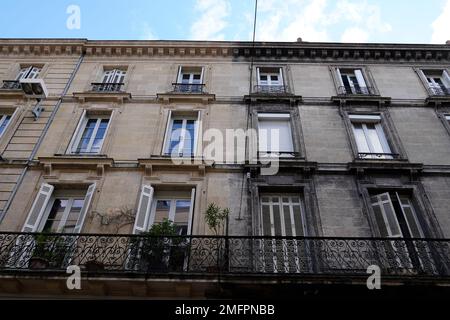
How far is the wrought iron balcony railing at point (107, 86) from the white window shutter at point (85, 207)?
4201 millimetres

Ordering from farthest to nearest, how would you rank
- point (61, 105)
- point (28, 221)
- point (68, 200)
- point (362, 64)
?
point (362, 64) → point (61, 105) → point (68, 200) → point (28, 221)

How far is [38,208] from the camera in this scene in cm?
810

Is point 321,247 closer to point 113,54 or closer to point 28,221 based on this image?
point 28,221

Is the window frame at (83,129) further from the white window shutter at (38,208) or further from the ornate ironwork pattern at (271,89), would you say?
the ornate ironwork pattern at (271,89)

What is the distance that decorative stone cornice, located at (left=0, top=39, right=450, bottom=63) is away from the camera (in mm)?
12828

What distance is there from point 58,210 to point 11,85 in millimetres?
5747

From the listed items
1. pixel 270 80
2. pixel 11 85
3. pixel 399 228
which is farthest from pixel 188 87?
pixel 399 228

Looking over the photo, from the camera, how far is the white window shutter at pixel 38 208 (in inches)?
306

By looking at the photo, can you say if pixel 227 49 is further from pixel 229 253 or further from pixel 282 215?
pixel 229 253

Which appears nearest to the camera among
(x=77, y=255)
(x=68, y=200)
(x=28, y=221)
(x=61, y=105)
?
(x=77, y=255)

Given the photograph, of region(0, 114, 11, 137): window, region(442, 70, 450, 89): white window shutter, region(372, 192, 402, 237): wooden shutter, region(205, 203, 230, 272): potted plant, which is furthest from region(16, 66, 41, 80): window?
region(442, 70, 450, 89): white window shutter

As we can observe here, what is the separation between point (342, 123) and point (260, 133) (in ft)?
7.90

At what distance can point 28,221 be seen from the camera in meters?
7.82
